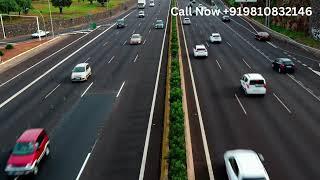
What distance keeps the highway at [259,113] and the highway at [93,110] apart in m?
3.57

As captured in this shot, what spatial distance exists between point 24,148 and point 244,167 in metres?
12.7

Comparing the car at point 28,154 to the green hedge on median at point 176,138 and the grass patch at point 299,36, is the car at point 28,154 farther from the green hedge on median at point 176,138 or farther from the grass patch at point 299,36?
the grass patch at point 299,36

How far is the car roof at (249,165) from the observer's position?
65.0ft

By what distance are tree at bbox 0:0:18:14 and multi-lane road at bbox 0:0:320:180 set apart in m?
36.9

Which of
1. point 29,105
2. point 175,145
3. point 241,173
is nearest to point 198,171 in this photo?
point 175,145

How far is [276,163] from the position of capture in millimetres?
23422

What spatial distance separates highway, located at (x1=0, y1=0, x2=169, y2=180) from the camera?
2430cm

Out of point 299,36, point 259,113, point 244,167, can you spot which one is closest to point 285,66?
point 259,113

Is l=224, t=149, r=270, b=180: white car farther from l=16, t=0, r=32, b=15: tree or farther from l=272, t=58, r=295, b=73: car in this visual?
l=16, t=0, r=32, b=15: tree

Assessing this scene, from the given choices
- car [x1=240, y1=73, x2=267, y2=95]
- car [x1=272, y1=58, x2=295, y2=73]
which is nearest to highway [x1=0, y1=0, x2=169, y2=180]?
car [x1=240, y1=73, x2=267, y2=95]

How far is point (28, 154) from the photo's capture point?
23.1 m

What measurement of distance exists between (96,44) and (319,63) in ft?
119

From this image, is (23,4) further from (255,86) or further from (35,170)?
(35,170)

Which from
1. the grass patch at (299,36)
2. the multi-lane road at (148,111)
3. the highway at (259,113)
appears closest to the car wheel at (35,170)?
the multi-lane road at (148,111)
